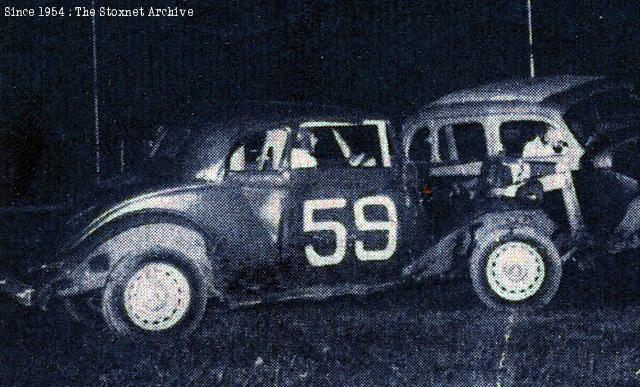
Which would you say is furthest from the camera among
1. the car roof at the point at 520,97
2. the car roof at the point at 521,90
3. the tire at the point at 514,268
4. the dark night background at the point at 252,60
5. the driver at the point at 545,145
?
the dark night background at the point at 252,60

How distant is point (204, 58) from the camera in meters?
23.8

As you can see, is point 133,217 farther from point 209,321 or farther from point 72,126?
point 72,126

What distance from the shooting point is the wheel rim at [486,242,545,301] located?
7.93 m

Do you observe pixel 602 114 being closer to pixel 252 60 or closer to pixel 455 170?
pixel 455 170

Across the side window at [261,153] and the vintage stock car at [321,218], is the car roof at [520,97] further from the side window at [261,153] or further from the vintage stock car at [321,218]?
the side window at [261,153]

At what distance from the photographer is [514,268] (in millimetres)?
7949

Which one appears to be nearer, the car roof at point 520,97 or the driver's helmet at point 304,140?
the driver's helmet at point 304,140

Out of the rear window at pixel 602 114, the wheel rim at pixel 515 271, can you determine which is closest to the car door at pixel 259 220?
the wheel rim at pixel 515 271

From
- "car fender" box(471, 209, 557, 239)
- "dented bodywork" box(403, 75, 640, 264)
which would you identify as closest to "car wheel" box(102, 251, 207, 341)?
"car fender" box(471, 209, 557, 239)

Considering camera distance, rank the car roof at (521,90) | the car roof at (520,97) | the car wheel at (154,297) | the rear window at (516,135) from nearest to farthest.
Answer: the car wheel at (154,297) < the car roof at (520,97) < the car roof at (521,90) < the rear window at (516,135)

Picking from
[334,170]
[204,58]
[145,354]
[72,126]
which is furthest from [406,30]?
[145,354]

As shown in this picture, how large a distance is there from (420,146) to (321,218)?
2.93 meters

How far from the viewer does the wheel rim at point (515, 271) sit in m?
7.93

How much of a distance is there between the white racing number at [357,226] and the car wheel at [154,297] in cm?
97
